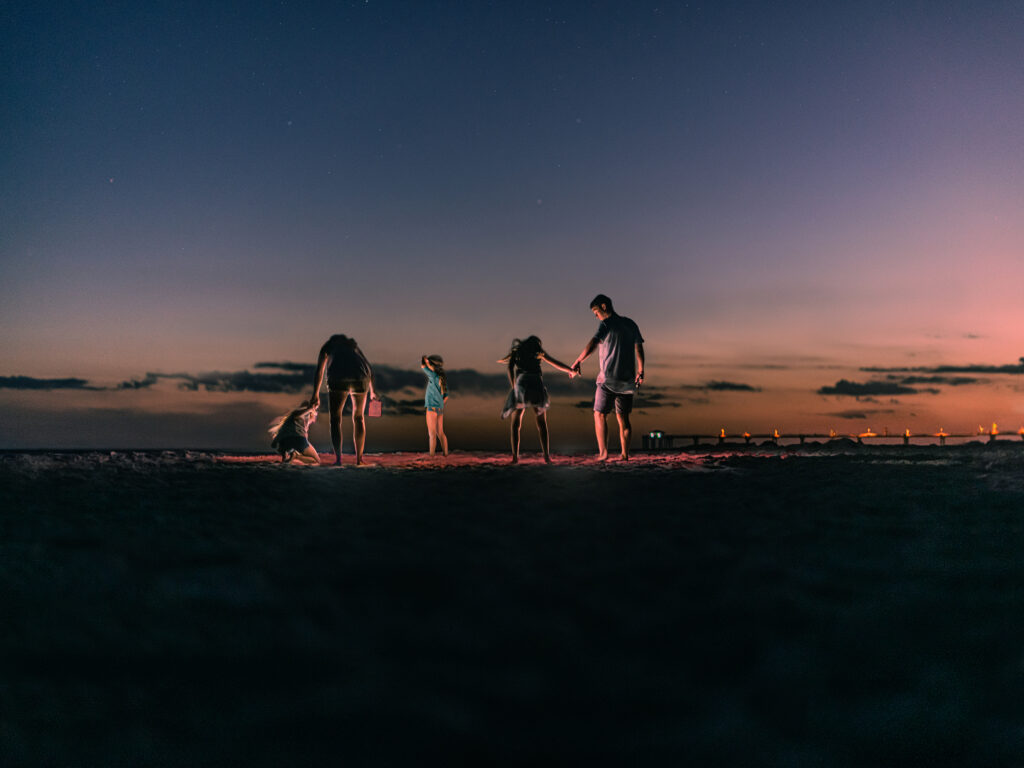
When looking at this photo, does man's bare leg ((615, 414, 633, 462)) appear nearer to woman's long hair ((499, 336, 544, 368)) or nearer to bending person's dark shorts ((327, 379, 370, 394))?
woman's long hair ((499, 336, 544, 368))

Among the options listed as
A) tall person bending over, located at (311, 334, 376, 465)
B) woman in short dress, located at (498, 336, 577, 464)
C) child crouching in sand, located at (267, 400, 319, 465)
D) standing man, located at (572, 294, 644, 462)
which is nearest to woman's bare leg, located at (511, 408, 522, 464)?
woman in short dress, located at (498, 336, 577, 464)

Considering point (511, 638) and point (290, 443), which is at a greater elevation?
point (290, 443)

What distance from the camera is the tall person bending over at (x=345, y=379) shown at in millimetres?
10930

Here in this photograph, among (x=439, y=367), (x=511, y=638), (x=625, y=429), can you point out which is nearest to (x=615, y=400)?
Answer: (x=625, y=429)

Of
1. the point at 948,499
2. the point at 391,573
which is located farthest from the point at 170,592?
the point at 948,499

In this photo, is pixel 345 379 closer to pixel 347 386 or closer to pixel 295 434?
pixel 347 386

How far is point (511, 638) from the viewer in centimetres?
295

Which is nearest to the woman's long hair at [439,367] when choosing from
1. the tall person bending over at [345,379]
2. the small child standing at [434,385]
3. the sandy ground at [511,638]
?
the small child standing at [434,385]

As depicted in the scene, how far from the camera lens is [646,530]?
4.87 m

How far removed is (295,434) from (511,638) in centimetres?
939

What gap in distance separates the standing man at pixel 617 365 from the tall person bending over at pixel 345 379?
307 centimetres

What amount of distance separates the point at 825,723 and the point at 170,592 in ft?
9.10

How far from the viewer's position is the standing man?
441 inches

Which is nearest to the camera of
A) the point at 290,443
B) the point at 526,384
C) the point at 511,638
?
the point at 511,638
